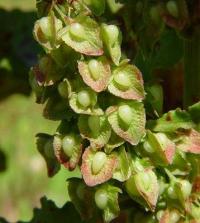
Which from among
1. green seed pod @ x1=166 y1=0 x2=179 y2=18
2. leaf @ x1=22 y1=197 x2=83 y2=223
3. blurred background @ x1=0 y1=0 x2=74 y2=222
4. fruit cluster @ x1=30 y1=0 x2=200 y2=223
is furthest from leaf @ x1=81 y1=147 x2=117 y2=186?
blurred background @ x1=0 y1=0 x2=74 y2=222

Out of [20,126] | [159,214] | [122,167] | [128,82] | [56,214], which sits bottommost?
[20,126]

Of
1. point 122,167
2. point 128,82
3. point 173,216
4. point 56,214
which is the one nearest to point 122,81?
point 128,82

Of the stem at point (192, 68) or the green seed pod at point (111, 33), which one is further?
the stem at point (192, 68)

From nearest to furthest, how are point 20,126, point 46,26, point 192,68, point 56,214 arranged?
point 46,26 → point 192,68 → point 56,214 → point 20,126

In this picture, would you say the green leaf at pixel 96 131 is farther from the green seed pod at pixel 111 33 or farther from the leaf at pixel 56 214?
the leaf at pixel 56 214

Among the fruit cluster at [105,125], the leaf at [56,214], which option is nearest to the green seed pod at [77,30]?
the fruit cluster at [105,125]

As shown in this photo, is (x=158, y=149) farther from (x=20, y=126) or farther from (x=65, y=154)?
(x=20, y=126)
